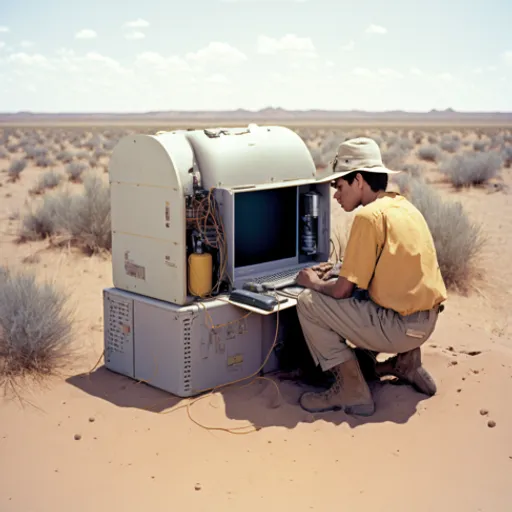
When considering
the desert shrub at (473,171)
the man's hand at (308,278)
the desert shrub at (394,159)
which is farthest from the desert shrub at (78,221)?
the desert shrub at (394,159)

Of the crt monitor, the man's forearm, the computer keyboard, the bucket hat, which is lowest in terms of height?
the computer keyboard

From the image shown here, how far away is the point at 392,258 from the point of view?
15.2 feet

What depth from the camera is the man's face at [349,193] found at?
Answer: 4.93 m

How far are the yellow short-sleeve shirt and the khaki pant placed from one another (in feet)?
0.29

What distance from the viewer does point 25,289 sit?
6277mm

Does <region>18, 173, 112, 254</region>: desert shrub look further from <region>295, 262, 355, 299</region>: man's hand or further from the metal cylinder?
<region>295, 262, 355, 299</region>: man's hand

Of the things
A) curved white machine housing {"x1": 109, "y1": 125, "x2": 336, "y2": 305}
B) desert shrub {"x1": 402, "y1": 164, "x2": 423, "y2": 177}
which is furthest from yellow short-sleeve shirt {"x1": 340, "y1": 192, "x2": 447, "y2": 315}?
desert shrub {"x1": 402, "y1": 164, "x2": 423, "y2": 177}

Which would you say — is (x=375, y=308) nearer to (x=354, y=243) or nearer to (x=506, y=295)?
(x=354, y=243)

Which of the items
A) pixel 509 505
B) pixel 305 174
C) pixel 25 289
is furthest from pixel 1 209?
pixel 509 505

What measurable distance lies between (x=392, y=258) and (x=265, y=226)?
148 centimetres

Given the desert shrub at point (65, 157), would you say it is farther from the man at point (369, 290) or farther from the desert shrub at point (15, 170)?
the man at point (369, 290)

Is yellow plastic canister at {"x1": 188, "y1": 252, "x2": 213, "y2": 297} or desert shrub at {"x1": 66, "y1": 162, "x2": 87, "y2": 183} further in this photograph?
desert shrub at {"x1": 66, "y1": 162, "x2": 87, "y2": 183}

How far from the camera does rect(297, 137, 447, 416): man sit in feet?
15.2

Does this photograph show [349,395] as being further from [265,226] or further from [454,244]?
[454,244]
